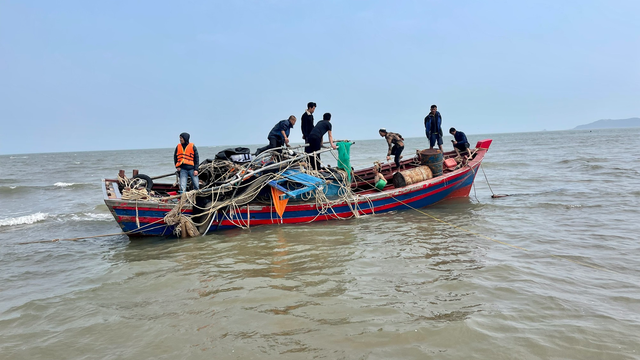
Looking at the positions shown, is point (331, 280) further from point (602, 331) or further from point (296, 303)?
point (602, 331)

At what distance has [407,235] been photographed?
23.4ft

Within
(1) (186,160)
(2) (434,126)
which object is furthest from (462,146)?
(1) (186,160)

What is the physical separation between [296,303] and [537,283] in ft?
9.76

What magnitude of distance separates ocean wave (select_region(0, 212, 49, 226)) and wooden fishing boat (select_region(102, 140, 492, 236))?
4.89 m

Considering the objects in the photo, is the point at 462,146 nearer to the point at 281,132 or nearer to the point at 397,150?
the point at 397,150

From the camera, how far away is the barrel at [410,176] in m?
9.05

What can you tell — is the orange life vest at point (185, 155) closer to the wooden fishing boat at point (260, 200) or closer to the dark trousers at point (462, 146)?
the wooden fishing boat at point (260, 200)

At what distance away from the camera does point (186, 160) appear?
7.74m

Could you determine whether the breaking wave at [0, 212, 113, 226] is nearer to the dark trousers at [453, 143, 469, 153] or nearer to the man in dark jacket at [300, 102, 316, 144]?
the man in dark jacket at [300, 102, 316, 144]

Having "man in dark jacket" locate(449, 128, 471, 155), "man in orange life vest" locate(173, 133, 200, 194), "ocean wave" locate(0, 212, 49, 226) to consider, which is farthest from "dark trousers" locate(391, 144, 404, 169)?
"ocean wave" locate(0, 212, 49, 226)

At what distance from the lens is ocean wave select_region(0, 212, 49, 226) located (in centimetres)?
1079

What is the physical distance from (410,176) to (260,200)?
3718 millimetres

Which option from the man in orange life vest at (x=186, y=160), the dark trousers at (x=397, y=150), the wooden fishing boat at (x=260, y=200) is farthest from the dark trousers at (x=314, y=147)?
the man in orange life vest at (x=186, y=160)

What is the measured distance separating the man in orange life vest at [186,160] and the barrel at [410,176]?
4.66 meters
